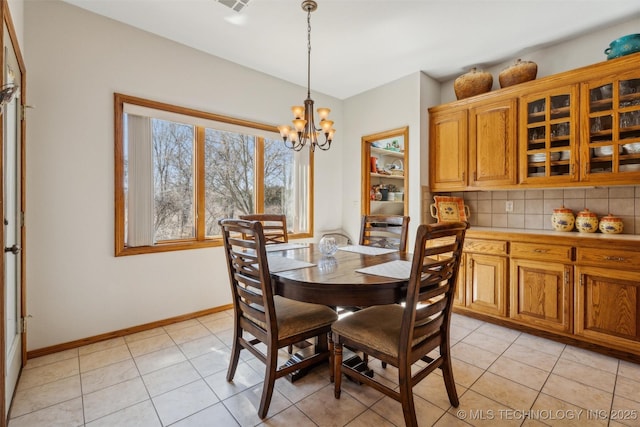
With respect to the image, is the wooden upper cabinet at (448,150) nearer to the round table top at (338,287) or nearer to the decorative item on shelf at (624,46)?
the decorative item on shelf at (624,46)

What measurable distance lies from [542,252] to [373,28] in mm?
2433

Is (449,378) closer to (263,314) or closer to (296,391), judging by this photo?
(296,391)

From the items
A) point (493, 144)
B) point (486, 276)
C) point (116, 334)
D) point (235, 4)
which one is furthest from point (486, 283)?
point (116, 334)

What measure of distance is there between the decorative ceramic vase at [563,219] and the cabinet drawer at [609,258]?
0.43m

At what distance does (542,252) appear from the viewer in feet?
8.43

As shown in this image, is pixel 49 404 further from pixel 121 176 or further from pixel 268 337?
pixel 121 176

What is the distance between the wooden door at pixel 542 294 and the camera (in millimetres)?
2443

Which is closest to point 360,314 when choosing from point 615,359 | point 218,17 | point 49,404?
point 49,404

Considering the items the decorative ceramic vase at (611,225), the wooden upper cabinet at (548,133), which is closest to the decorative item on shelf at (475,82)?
the wooden upper cabinet at (548,133)

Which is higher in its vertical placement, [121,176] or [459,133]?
[459,133]

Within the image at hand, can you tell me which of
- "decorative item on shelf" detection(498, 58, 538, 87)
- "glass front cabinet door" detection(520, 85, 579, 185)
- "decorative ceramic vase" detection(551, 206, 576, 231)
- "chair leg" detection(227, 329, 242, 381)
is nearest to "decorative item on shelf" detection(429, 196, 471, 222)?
"glass front cabinet door" detection(520, 85, 579, 185)

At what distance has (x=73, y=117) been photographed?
235cm

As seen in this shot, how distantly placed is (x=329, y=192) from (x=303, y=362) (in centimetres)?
278

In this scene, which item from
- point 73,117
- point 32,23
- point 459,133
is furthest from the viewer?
point 459,133
